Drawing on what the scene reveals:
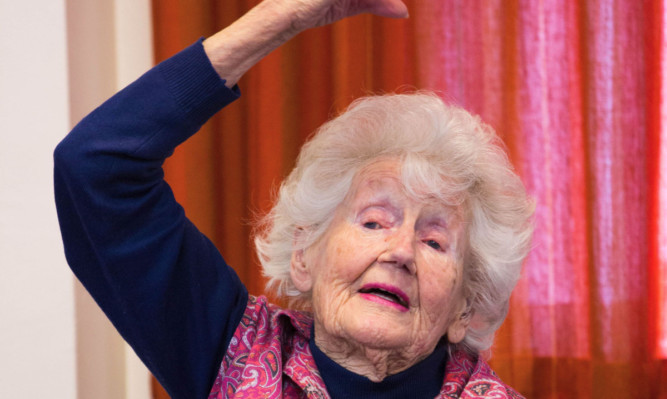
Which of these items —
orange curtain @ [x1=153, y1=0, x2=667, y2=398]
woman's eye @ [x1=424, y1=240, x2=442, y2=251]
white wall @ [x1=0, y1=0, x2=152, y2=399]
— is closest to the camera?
woman's eye @ [x1=424, y1=240, x2=442, y2=251]

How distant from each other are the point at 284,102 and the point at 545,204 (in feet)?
2.97

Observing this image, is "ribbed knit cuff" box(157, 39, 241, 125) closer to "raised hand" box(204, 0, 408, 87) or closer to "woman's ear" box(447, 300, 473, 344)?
"raised hand" box(204, 0, 408, 87)

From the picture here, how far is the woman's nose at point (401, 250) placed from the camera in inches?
58.0

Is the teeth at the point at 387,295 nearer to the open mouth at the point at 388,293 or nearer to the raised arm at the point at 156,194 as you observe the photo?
the open mouth at the point at 388,293

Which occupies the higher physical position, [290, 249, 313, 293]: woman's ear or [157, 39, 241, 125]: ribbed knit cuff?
[157, 39, 241, 125]: ribbed knit cuff

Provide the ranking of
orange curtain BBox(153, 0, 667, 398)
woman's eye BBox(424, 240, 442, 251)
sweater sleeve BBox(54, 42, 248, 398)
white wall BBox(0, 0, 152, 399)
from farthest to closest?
orange curtain BBox(153, 0, 667, 398)
white wall BBox(0, 0, 152, 399)
woman's eye BBox(424, 240, 442, 251)
sweater sleeve BBox(54, 42, 248, 398)

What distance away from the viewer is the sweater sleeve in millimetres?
1326

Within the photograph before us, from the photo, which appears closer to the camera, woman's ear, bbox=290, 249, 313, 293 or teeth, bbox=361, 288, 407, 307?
teeth, bbox=361, 288, 407, 307

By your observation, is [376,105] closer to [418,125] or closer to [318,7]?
[418,125]

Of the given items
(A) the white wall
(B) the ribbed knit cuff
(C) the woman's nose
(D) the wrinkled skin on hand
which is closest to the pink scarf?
(C) the woman's nose

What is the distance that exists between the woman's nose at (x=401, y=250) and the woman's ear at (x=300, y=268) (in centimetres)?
23

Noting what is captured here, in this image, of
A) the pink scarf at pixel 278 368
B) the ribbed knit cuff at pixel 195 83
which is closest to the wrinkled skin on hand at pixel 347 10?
the ribbed knit cuff at pixel 195 83

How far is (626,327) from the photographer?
2232mm

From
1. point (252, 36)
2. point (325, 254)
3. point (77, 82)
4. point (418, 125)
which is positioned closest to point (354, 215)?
point (325, 254)
